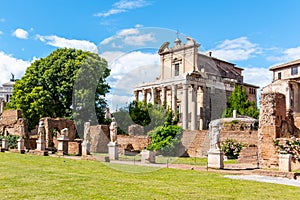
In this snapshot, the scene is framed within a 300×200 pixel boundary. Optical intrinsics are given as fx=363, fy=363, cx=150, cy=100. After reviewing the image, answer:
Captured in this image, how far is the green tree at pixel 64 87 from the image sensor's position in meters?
36.8

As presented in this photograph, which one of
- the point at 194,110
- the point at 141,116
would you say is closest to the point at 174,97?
the point at 194,110

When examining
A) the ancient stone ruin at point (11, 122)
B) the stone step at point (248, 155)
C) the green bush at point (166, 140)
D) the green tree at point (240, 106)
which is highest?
the green tree at point (240, 106)

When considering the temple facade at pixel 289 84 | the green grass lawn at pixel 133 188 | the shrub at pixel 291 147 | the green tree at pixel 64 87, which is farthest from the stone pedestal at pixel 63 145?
the temple facade at pixel 289 84

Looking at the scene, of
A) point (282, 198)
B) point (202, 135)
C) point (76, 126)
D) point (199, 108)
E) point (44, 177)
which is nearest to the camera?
point (282, 198)

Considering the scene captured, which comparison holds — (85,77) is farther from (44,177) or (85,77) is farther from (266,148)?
(44,177)

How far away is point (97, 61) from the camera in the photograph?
3762 cm

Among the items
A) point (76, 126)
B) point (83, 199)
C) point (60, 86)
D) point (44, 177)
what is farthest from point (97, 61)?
point (83, 199)

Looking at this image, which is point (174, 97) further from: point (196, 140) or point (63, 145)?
point (63, 145)

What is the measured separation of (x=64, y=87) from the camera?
37.3m

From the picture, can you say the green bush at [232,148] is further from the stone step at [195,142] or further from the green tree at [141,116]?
the green tree at [141,116]

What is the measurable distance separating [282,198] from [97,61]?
30.6m

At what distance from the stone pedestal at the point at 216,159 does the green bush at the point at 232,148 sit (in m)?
9.75

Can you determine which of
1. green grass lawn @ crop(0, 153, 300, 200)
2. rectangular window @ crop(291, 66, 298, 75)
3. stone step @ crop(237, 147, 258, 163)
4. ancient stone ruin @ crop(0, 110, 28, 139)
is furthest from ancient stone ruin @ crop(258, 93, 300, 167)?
rectangular window @ crop(291, 66, 298, 75)

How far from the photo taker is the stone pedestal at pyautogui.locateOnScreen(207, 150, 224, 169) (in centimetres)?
1692
